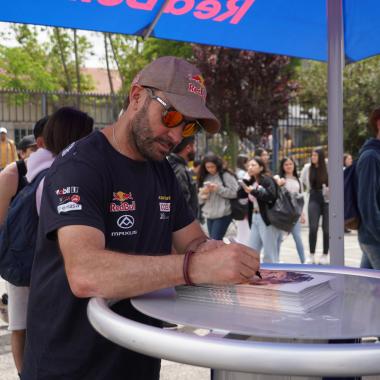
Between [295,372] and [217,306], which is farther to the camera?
[217,306]

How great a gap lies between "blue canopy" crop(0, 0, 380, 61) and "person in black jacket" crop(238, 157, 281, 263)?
3294mm

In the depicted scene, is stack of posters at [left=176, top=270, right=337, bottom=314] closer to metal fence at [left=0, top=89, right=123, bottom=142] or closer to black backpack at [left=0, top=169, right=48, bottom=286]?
black backpack at [left=0, top=169, right=48, bottom=286]

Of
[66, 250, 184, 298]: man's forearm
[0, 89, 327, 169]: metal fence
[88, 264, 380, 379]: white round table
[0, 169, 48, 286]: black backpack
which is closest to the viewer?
[88, 264, 380, 379]: white round table

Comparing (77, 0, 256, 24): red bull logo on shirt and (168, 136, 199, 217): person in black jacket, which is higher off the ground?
(77, 0, 256, 24): red bull logo on shirt

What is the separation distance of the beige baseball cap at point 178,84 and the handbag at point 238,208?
19.9 feet

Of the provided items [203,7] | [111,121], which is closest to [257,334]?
[203,7]

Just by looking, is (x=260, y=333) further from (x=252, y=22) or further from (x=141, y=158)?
(x=252, y=22)

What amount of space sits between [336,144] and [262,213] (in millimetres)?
4062

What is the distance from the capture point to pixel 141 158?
1913mm

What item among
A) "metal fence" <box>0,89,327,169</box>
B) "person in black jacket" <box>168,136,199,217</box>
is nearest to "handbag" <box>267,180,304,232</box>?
"person in black jacket" <box>168,136,199,217</box>

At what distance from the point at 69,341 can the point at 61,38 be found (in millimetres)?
23580

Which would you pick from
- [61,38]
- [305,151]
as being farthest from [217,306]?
[61,38]

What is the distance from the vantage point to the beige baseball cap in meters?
1.76

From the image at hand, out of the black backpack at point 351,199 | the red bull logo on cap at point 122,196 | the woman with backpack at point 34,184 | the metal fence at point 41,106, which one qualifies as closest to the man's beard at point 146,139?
the red bull logo on cap at point 122,196
